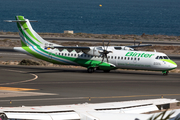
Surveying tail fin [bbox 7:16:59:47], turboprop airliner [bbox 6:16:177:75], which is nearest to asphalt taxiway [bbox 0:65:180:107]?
turboprop airliner [bbox 6:16:177:75]

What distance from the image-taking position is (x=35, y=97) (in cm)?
2531

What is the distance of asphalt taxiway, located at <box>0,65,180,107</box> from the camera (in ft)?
81.0

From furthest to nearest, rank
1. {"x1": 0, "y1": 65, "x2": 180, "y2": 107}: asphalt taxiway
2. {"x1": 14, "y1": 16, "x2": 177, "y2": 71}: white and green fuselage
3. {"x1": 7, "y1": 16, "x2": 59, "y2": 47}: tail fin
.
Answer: {"x1": 7, "y1": 16, "x2": 59, "y2": 47}: tail fin → {"x1": 14, "y1": 16, "x2": 177, "y2": 71}: white and green fuselage → {"x1": 0, "y1": 65, "x2": 180, "y2": 107}: asphalt taxiway

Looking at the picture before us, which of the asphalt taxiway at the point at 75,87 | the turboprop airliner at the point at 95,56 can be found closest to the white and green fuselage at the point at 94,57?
the turboprop airliner at the point at 95,56

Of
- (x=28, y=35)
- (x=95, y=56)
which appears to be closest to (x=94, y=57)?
(x=95, y=56)

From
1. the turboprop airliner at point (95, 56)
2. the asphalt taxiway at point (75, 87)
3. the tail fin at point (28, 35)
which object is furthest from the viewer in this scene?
the tail fin at point (28, 35)

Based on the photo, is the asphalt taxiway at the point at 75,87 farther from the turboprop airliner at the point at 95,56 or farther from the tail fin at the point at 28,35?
the tail fin at the point at 28,35

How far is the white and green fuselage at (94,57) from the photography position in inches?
1535

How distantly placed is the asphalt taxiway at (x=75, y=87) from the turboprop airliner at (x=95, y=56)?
145 cm

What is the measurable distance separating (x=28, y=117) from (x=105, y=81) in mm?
24399

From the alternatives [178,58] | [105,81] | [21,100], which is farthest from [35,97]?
[178,58]

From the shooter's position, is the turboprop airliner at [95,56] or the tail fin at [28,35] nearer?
the turboprop airliner at [95,56]

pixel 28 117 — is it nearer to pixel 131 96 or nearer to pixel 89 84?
pixel 131 96

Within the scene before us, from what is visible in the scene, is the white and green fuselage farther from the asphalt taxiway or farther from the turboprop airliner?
the asphalt taxiway
